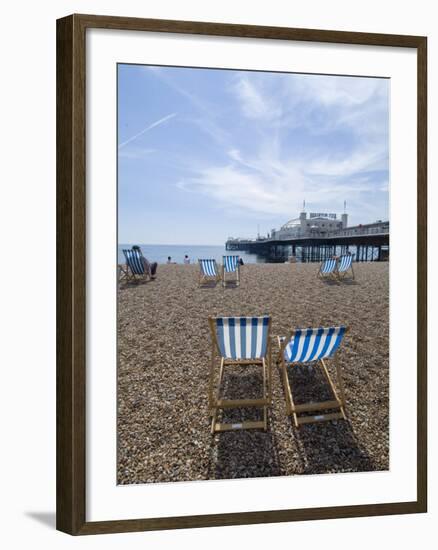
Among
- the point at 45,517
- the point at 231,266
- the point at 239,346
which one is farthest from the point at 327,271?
the point at 45,517

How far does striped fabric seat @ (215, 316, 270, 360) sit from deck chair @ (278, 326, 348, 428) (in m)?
0.13

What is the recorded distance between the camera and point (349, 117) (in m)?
2.06

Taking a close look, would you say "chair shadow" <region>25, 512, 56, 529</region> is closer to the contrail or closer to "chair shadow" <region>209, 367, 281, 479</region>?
"chair shadow" <region>209, 367, 281, 479</region>

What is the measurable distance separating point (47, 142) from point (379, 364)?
7.46 ft

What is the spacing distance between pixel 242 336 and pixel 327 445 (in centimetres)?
73

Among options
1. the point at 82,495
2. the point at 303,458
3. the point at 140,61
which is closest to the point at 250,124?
the point at 140,61

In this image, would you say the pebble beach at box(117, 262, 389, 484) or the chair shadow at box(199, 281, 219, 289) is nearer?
the pebble beach at box(117, 262, 389, 484)

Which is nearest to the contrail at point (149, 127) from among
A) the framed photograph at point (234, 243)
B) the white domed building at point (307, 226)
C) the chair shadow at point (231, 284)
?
the framed photograph at point (234, 243)

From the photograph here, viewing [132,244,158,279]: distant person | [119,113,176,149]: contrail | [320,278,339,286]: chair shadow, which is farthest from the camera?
[320,278,339,286]: chair shadow

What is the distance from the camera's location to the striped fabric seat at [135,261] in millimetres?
1853

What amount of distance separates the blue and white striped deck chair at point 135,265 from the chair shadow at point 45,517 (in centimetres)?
120

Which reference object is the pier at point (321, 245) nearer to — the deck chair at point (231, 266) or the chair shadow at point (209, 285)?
the deck chair at point (231, 266)

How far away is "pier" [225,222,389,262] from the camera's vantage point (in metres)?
2.07

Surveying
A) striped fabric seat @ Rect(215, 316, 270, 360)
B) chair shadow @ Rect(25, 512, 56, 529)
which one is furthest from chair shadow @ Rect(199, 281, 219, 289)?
chair shadow @ Rect(25, 512, 56, 529)
